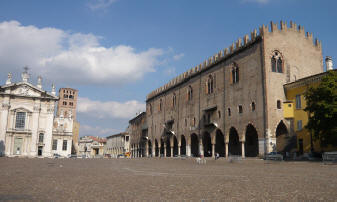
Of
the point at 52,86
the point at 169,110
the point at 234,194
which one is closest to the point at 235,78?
the point at 169,110

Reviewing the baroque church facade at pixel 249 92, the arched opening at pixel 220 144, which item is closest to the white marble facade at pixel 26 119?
the baroque church facade at pixel 249 92

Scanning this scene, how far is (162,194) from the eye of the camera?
256 inches

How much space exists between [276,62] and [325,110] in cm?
1038

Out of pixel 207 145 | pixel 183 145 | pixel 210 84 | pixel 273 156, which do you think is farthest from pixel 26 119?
pixel 273 156

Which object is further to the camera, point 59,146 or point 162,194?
point 59,146

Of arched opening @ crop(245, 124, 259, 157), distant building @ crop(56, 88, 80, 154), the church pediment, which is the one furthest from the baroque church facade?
distant building @ crop(56, 88, 80, 154)

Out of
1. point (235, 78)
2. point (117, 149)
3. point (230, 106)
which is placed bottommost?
point (117, 149)

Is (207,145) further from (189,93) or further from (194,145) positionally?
(189,93)

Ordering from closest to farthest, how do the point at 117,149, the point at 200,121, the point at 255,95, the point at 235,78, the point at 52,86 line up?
the point at 255,95 < the point at 235,78 < the point at 200,121 < the point at 52,86 < the point at 117,149

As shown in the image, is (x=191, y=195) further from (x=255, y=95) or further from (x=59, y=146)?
(x=59, y=146)

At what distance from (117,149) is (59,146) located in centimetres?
3461

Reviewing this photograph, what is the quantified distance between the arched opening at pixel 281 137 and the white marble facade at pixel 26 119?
123ft

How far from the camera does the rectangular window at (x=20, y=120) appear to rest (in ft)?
163

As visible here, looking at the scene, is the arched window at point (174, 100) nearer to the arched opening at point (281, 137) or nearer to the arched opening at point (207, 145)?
the arched opening at point (207, 145)
